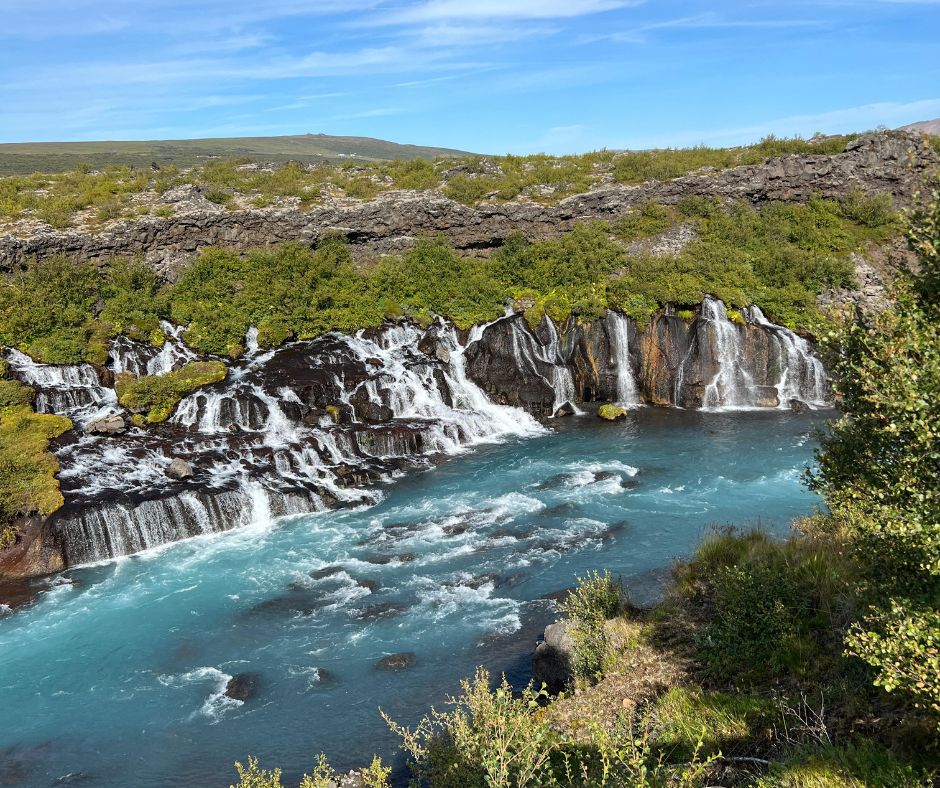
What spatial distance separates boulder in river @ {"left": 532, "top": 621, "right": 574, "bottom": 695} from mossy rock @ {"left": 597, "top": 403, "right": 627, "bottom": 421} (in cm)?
2299

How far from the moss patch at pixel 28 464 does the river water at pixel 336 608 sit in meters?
3.42

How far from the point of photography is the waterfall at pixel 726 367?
38750 mm

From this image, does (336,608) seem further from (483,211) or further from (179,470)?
(483,211)

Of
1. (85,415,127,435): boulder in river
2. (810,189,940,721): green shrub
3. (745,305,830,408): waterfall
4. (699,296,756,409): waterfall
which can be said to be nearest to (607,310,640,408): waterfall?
(699,296,756,409): waterfall

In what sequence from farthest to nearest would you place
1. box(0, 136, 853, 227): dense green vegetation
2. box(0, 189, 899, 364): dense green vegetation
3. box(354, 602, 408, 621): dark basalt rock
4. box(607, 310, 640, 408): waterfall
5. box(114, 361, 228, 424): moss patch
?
box(0, 136, 853, 227): dense green vegetation → box(607, 310, 640, 408): waterfall → box(0, 189, 899, 364): dense green vegetation → box(114, 361, 228, 424): moss patch → box(354, 602, 408, 621): dark basalt rock

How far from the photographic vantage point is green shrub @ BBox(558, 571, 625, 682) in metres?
13.4

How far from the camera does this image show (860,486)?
9.38 m

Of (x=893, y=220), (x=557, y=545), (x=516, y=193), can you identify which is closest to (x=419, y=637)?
(x=557, y=545)

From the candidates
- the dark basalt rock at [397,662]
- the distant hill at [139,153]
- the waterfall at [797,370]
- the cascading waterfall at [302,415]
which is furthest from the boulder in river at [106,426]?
the distant hill at [139,153]

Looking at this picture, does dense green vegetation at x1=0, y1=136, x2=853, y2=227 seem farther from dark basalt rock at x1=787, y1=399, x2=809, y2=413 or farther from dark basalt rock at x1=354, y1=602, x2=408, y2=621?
dark basalt rock at x1=354, y1=602, x2=408, y2=621

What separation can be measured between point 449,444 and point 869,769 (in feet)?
88.3

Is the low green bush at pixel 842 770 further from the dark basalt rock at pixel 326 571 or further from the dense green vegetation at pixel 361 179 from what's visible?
the dense green vegetation at pixel 361 179

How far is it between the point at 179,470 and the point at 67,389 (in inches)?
387

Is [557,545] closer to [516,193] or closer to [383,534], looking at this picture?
[383,534]
